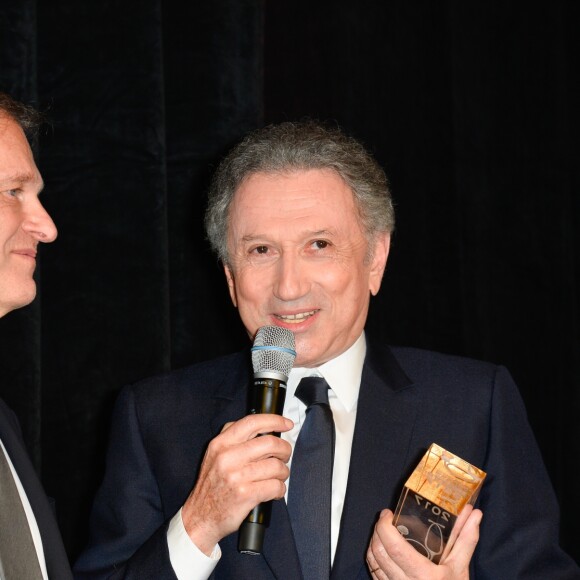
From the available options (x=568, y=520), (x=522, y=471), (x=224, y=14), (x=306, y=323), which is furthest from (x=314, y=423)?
(x=568, y=520)

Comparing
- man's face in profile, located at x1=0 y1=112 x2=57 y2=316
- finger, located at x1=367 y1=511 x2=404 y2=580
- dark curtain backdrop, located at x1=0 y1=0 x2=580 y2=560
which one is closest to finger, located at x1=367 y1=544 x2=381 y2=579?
finger, located at x1=367 y1=511 x2=404 y2=580

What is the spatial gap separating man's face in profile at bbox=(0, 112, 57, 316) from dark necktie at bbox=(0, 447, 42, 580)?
348mm

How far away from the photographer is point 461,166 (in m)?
2.68

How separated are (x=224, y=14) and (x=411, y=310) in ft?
3.41

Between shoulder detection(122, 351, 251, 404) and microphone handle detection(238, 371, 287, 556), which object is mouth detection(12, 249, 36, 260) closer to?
shoulder detection(122, 351, 251, 404)

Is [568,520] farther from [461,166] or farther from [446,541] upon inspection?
[446,541]

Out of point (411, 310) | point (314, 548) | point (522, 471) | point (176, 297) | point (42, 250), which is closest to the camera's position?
point (314, 548)

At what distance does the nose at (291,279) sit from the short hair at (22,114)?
2.14 ft

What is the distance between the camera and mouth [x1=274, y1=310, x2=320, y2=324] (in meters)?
1.80

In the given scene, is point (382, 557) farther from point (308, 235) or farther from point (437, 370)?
point (308, 235)

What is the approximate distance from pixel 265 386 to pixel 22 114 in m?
0.90

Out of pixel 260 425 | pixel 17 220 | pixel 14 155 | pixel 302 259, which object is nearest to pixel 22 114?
pixel 14 155

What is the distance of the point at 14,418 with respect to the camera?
1802 mm

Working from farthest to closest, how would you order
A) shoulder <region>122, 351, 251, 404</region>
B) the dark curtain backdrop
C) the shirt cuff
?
the dark curtain backdrop
shoulder <region>122, 351, 251, 404</region>
the shirt cuff
